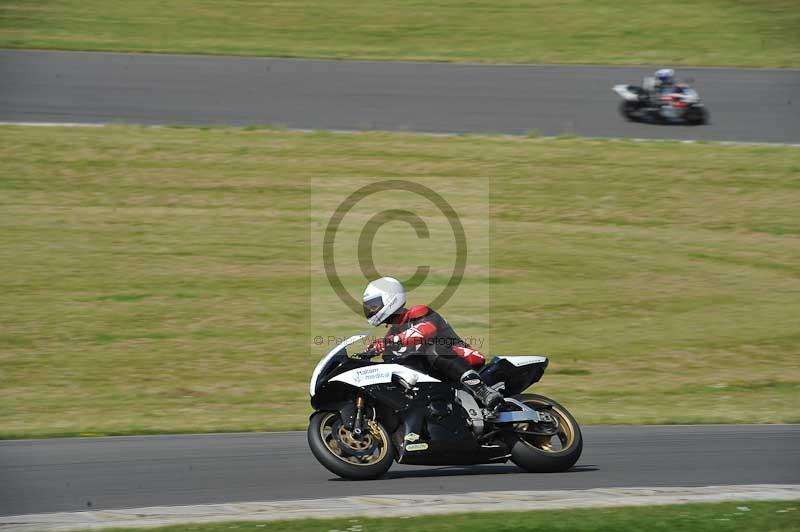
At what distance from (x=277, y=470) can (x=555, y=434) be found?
2514 millimetres

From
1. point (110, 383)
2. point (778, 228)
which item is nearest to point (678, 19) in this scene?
point (778, 228)

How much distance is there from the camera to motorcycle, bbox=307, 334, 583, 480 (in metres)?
9.06

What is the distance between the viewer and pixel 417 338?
916cm

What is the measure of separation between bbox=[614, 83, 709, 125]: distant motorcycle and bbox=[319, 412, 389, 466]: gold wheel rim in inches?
712

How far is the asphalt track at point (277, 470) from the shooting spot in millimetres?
8719

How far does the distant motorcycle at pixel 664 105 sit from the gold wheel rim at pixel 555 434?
56.3 feet

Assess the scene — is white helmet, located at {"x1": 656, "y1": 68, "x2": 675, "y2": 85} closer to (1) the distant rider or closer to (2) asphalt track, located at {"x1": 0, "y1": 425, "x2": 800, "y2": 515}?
(1) the distant rider

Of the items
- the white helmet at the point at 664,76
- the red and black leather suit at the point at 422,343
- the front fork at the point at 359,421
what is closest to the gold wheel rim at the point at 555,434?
the red and black leather suit at the point at 422,343

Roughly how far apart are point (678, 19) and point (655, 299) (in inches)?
685

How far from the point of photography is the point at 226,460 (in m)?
10.1

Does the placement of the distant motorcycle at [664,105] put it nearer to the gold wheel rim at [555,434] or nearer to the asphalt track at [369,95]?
the asphalt track at [369,95]

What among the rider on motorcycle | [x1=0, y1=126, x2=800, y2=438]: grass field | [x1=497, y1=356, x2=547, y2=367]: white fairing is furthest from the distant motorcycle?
the rider on motorcycle

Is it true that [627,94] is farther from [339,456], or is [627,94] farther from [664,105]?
[339,456]

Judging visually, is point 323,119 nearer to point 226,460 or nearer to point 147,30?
point 147,30
